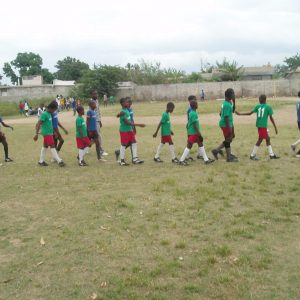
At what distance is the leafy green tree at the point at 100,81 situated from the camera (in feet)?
160

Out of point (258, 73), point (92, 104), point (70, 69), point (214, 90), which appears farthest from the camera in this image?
point (70, 69)

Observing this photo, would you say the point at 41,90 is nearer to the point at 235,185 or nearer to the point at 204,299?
the point at 235,185

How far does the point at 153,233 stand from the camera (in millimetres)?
5746

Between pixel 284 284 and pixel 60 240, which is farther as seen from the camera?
pixel 60 240

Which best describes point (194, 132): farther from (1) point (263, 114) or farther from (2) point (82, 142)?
(2) point (82, 142)

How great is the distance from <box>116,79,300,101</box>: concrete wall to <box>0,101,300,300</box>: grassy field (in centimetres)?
3746

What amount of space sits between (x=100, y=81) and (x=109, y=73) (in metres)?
1.31

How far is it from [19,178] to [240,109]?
2096 centimetres

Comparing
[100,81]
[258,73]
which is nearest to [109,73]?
[100,81]

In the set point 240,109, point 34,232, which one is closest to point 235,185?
point 34,232

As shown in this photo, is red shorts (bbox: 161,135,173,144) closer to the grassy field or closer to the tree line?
the grassy field

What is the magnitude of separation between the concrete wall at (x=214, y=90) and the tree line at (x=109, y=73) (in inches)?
107

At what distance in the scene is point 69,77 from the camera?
281ft

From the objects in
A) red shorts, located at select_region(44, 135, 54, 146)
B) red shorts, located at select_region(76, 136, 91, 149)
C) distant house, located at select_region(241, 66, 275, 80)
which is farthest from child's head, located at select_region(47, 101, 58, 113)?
distant house, located at select_region(241, 66, 275, 80)
